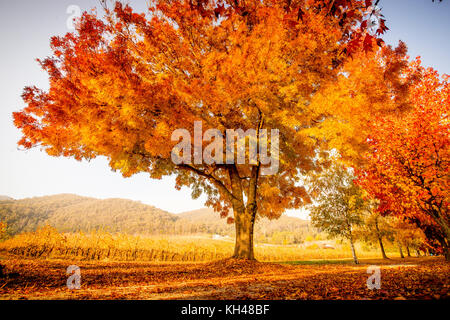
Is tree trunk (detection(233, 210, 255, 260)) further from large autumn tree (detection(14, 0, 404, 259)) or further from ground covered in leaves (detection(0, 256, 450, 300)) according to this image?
large autumn tree (detection(14, 0, 404, 259))

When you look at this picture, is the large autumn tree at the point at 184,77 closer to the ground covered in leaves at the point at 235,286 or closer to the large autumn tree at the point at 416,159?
the large autumn tree at the point at 416,159

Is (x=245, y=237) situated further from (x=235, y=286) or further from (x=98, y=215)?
(x=98, y=215)

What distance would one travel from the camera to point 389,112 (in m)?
7.41

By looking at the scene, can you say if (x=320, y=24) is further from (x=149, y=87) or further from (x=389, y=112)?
(x=149, y=87)

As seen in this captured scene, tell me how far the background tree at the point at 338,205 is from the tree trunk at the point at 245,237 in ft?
31.3

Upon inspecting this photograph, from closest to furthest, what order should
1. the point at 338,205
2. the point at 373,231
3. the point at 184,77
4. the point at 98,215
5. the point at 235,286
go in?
1. the point at 235,286
2. the point at 184,77
3. the point at 338,205
4. the point at 373,231
5. the point at 98,215

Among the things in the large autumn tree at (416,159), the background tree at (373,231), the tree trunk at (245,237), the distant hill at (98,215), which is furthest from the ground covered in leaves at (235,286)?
the distant hill at (98,215)

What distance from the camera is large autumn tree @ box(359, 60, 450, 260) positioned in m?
7.95

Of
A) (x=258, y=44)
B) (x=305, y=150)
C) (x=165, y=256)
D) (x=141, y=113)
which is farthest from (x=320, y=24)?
(x=165, y=256)

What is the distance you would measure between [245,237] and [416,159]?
8.15 metres

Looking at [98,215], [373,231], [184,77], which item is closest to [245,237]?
[184,77]

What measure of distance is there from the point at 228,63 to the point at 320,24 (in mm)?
3584

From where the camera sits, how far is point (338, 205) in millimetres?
17156
